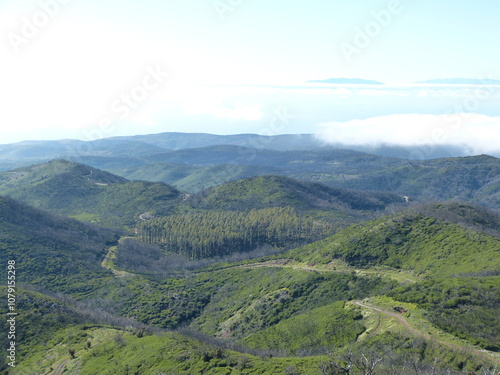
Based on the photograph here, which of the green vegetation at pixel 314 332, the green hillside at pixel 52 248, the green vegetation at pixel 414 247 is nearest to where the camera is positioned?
the green vegetation at pixel 314 332

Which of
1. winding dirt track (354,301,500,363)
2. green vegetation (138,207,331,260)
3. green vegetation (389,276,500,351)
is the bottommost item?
green vegetation (138,207,331,260)

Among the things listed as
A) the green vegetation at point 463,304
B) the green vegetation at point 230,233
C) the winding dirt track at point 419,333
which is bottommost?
the green vegetation at point 230,233

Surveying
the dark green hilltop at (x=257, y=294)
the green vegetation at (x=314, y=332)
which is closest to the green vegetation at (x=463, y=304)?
the dark green hilltop at (x=257, y=294)

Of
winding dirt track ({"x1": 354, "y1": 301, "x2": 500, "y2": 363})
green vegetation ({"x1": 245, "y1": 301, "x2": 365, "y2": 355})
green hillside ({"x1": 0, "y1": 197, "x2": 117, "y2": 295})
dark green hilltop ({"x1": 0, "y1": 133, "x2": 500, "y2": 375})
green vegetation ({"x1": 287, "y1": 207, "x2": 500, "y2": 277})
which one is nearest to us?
winding dirt track ({"x1": 354, "y1": 301, "x2": 500, "y2": 363})

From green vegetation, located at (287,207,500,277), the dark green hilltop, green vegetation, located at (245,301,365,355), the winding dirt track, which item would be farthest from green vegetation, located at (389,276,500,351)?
green vegetation, located at (287,207,500,277)

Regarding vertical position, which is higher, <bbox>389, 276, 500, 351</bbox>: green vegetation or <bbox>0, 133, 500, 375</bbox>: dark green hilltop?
<bbox>389, 276, 500, 351</bbox>: green vegetation

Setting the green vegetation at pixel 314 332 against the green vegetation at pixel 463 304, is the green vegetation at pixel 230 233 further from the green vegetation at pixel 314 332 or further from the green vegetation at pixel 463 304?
the green vegetation at pixel 463 304

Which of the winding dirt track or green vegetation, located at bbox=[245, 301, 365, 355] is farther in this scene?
green vegetation, located at bbox=[245, 301, 365, 355]

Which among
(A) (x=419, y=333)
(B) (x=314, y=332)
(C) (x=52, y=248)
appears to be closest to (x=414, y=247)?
(B) (x=314, y=332)

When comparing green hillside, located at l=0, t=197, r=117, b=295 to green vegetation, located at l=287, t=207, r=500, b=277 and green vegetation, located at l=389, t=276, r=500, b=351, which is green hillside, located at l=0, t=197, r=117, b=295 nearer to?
green vegetation, located at l=287, t=207, r=500, b=277

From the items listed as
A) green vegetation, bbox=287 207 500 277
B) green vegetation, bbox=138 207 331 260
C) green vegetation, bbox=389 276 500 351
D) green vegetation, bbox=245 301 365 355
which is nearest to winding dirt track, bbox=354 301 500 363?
green vegetation, bbox=389 276 500 351

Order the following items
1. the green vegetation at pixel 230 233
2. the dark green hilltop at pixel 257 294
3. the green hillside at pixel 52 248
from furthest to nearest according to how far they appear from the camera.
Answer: the green vegetation at pixel 230 233
the green hillside at pixel 52 248
the dark green hilltop at pixel 257 294

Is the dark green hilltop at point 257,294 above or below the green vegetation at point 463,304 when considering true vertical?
below

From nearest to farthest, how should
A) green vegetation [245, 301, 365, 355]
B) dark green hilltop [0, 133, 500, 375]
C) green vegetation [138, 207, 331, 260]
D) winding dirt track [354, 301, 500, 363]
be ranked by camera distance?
1. winding dirt track [354, 301, 500, 363]
2. dark green hilltop [0, 133, 500, 375]
3. green vegetation [245, 301, 365, 355]
4. green vegetation [138, 207, 331, 260]
